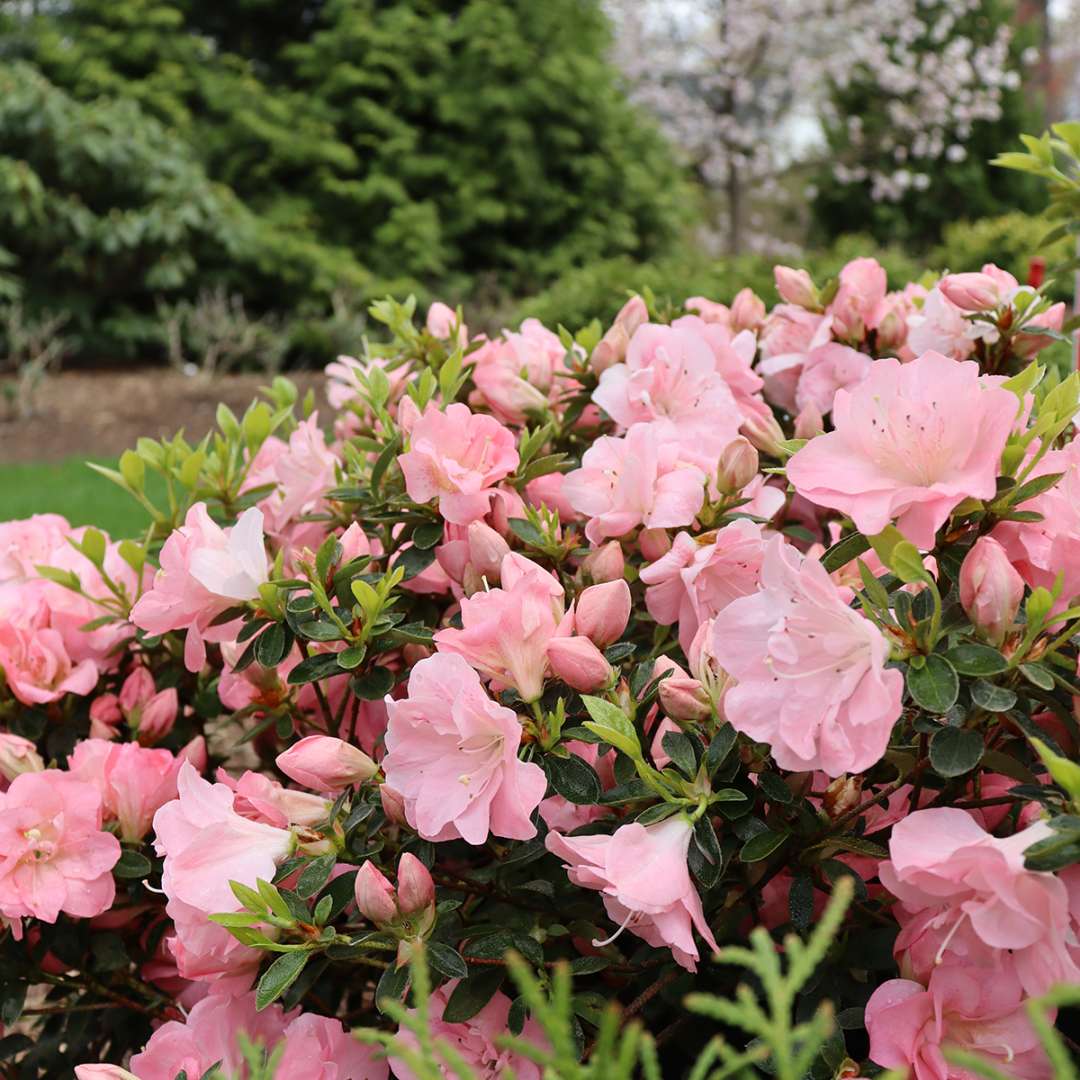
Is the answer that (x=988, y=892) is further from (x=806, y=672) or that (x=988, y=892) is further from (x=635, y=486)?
(x=635, y=486)

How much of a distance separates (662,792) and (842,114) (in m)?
13.2

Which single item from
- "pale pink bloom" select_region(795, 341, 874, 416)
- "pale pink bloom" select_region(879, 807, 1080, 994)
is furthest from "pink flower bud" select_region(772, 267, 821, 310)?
"pale pink bloom" select_region(879, 807, 1080, 994)

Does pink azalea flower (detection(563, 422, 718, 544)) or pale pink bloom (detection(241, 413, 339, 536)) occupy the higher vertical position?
pink azalea flower (detection(563, 422, 718, 544))

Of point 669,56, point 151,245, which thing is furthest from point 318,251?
point 669,56

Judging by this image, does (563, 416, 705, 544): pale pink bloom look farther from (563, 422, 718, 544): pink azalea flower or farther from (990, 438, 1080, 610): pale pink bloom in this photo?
(990, 438, 1080, 610): pale pink bloom

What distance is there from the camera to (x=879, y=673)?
0.75 metres

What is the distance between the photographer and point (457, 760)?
0.90 meters

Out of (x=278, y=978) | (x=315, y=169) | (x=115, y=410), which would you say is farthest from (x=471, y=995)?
(x=315, y=169)

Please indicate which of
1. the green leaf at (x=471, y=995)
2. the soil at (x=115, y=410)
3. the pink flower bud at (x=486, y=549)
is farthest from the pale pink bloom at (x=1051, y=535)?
the soil at (x=115, y=410)

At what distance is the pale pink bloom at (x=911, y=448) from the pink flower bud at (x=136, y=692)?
2.73ft

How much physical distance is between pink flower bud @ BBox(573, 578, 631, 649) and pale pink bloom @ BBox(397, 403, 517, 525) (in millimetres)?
181

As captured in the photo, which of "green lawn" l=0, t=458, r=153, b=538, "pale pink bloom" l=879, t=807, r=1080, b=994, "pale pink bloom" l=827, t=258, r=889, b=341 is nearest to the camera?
"pale pink bloom" l=879, t=807, r=1080, b=994

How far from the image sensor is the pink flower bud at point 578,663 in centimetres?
90

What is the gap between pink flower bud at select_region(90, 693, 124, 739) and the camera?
129 centimetres
